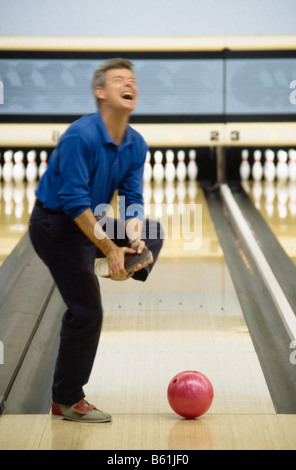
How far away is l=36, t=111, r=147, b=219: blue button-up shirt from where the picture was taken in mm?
2037

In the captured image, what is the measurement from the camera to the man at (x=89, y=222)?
206 centimetres

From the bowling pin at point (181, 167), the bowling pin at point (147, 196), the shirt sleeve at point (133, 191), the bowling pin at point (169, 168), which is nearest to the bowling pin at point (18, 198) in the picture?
the bowling pin at point (147, 196)

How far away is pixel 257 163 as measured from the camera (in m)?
6.27

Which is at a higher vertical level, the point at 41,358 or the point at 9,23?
the point at 9,23

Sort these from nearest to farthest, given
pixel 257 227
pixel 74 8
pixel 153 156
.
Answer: pixel 257 227 → pixel 74 8 → pixel 153 156

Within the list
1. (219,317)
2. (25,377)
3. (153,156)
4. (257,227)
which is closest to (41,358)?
(25,377)

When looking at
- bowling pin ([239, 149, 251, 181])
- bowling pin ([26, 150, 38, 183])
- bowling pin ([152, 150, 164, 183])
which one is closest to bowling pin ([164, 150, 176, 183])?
bowling pin ([152, 150, 164, 183])

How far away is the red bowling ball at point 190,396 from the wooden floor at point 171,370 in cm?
3

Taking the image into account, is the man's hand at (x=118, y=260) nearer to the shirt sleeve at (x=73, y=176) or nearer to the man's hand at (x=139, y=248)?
the man's hand at (x=139, y=248)

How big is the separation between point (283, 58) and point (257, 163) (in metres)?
0.92

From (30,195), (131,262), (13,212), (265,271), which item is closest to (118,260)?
(131,262)

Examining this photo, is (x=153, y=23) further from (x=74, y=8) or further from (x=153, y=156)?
(x=153, y=156)

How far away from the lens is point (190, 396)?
87.7 inches

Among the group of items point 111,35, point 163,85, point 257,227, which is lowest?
point 257,227
